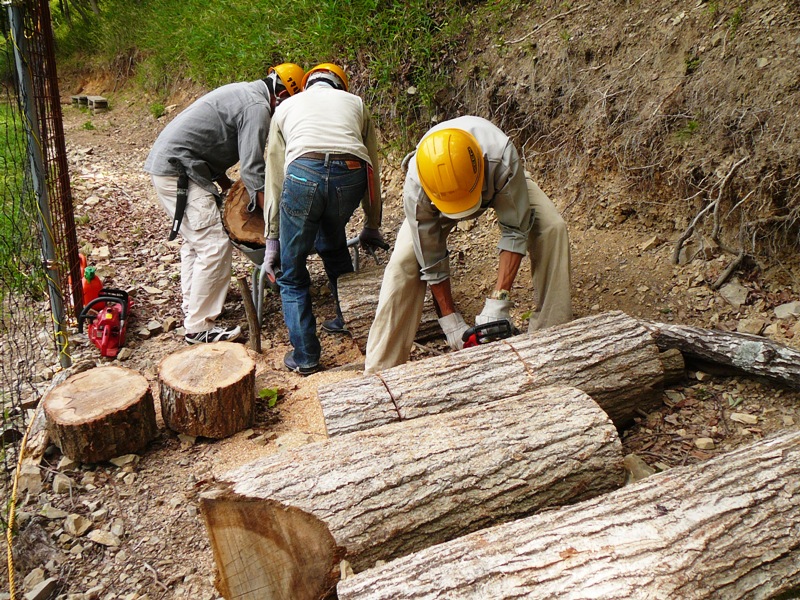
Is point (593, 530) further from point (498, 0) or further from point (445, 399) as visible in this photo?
point (498, 0)

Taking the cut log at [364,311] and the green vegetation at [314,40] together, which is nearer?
the cut log at [364,311]

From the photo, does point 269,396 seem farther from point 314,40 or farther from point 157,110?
point 157,110

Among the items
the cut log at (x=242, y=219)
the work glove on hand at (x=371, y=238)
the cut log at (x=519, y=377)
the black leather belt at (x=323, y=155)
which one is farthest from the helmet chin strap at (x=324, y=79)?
the cut log at (x=519, y=377)

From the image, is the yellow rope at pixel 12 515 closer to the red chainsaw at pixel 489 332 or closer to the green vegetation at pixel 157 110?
the red chainsaw at pixel 489 332

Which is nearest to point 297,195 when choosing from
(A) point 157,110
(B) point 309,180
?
(B) point 309,180

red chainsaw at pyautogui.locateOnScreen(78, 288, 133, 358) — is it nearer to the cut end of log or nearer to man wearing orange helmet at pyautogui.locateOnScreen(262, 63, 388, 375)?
man wearing orange helmet at pyautogui.locateOnScreen(262, 63, 388, 375)

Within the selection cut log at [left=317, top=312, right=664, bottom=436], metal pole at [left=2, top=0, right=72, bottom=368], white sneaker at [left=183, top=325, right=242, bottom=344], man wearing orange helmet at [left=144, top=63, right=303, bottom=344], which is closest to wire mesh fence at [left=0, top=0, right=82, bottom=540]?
metal pole at [left=2, top=0, right=72, bottom=368]

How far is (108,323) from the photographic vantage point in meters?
4.13

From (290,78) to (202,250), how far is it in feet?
4.39

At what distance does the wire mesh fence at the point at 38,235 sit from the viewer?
355 centimetres

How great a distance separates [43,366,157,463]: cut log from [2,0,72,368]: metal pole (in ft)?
2.93

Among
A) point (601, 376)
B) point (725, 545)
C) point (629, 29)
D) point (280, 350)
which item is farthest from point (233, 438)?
point (629, 29)

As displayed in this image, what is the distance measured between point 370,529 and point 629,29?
4089 mm

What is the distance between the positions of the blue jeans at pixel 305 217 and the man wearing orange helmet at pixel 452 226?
0.49 meters
